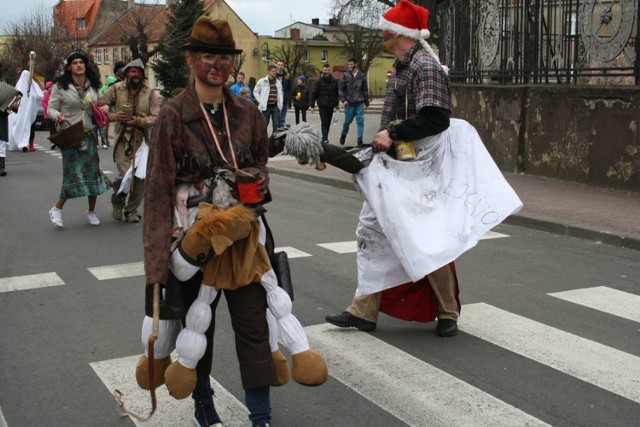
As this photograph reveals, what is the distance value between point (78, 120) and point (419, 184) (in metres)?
5.59

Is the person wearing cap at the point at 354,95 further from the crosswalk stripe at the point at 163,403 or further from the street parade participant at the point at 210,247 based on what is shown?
the street parade participant at the point at 210,247

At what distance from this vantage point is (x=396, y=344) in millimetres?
5230

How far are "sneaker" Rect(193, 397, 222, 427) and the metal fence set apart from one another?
29.3 feet

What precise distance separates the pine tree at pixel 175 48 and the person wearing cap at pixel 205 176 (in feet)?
130

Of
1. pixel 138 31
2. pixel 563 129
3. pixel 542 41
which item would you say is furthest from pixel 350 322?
pixel 138 31

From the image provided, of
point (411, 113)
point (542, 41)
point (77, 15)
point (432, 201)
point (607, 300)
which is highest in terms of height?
point (77, 15)

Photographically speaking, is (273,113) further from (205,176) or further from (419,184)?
(205,176)

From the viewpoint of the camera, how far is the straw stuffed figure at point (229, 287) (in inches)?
136

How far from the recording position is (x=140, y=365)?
3.75 metres

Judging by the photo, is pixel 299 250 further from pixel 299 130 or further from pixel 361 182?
pixel 299 130

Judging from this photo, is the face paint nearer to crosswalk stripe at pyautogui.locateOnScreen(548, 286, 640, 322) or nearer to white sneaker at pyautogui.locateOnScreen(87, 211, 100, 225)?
crosswalk stripe at pyautogui.locateOnScreen(548, 286, 640, 322)

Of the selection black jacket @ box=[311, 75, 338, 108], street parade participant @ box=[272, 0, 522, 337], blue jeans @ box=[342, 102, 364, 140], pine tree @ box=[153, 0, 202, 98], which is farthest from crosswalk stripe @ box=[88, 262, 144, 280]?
pine tree @ box=[153, 0, 202, 98]

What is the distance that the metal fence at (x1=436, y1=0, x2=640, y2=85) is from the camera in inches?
446

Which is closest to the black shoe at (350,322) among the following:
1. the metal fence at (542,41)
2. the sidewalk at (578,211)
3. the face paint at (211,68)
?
the face paint at (211,68)
